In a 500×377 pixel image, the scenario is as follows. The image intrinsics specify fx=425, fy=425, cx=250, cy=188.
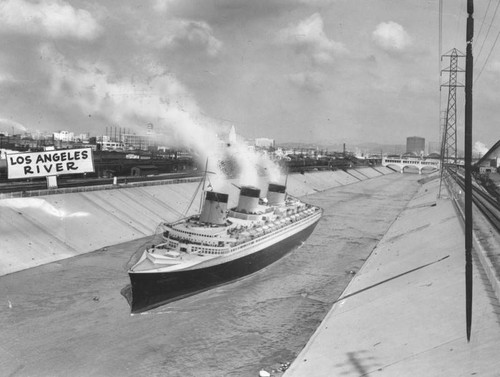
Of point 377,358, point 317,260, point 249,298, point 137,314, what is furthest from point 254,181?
point 377,358

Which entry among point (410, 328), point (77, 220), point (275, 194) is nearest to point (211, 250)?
point (410, 328)

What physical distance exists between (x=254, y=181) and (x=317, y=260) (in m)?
19.6

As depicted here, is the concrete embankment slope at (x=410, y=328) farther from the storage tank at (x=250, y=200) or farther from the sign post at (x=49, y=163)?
the sign post at (x=49, y=163)

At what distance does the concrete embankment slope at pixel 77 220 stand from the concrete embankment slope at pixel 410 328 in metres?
23.5

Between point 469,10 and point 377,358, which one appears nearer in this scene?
point 469,10

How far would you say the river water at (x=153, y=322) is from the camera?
18984 millimetres

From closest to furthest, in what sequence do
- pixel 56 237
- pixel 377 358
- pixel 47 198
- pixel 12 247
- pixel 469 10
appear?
pixel 469 10 → pixel 377 358 → pixel 12 247 → pixel 56 237 → pixel 47 198

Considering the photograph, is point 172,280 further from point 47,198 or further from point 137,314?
point 47,198

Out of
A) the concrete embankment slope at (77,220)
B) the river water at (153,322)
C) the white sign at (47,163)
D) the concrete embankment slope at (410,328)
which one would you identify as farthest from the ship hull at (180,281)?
the white sign at (47,163)

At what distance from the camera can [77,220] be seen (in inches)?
1615

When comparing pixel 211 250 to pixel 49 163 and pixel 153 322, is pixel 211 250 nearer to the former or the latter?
pixel 153 322

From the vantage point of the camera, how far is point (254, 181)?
5588cm

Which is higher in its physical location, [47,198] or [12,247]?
[47,198]

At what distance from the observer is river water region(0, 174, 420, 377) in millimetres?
18984
